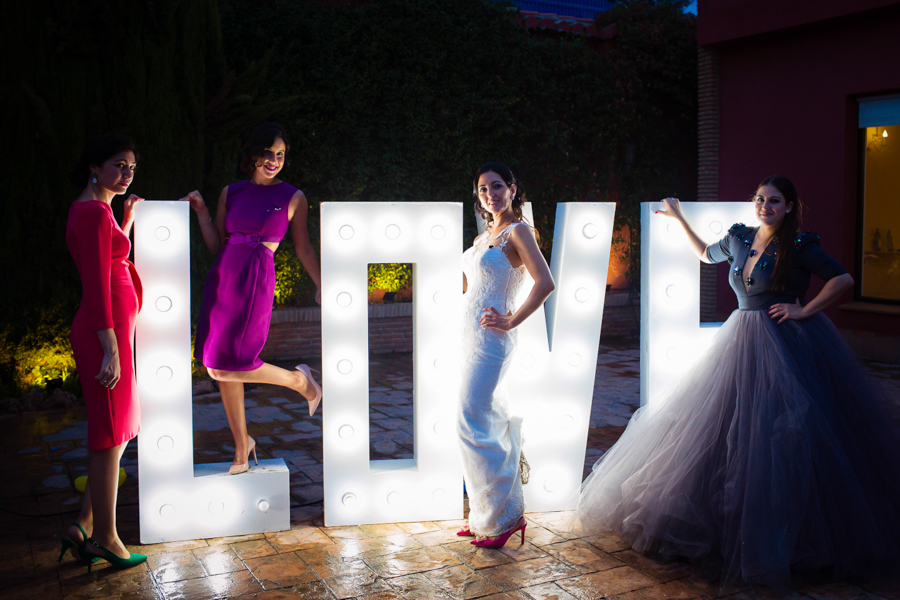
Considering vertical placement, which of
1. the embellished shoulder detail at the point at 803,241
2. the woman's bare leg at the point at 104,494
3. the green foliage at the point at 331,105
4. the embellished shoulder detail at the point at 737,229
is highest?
the green foliage at the point at 331,105

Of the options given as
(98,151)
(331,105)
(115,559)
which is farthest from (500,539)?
(331,105)

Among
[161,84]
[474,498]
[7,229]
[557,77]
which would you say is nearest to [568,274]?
[474,498]

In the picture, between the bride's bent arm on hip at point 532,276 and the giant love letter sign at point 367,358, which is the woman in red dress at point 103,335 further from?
the bride's bent arm on hip at point 532,276

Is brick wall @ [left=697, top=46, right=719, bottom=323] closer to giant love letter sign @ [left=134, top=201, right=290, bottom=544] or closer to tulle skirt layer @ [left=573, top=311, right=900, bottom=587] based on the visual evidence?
tulle skirt layer @ [left=573, top=311, right=900, bottom=587]

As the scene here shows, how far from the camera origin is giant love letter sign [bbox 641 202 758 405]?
431 cm

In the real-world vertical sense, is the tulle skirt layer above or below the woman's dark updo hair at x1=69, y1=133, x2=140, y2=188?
below

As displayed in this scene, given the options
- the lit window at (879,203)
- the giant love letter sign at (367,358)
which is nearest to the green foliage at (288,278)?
the giant love letter sign at (367,358)

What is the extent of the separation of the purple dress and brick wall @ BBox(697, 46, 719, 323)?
910cm

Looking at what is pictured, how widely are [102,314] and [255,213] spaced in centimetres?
94

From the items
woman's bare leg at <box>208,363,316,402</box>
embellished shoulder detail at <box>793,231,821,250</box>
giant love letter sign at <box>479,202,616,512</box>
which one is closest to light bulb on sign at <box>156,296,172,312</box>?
woman's bare leg at <box>208,363,316,402</box>

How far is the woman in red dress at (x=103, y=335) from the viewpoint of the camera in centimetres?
339

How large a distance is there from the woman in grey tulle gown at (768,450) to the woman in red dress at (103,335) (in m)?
2.30

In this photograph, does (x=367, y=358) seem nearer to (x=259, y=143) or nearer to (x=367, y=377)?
(x=367, y=377)

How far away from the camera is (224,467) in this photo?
410 cm
